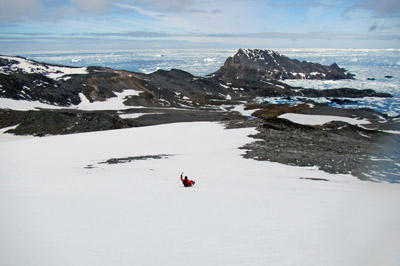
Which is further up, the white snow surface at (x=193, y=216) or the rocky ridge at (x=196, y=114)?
the white snow surface at (x=193, y=216)

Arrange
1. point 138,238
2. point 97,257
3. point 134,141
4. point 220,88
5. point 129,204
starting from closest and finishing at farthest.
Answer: point 97,257, point 138,238, point 129,204, point 134,141, point 220,88

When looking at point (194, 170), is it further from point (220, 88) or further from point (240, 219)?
point (220, 88)

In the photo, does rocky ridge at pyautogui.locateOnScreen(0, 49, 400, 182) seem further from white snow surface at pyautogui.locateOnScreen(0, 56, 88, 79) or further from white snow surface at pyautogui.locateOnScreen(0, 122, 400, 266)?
white snow surface at pyautogui.locateOnScreen(0, 122, 400, 266)

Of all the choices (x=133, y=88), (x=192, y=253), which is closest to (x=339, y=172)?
(x=192, y=253)

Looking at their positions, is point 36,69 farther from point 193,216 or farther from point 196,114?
point 193,216

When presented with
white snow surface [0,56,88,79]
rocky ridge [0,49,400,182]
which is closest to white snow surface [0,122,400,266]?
rocky ridge [0,49,400,182]

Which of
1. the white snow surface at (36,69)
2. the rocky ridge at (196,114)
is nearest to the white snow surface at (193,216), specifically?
the rocky ridge at (196,114)

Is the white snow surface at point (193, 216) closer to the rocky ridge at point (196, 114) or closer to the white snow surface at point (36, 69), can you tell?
the rocky ridge at point (196, 114)

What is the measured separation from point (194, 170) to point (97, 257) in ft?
36.2

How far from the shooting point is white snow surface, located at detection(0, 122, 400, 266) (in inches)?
236

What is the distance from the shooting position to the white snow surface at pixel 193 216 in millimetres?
6000

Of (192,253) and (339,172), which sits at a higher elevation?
(192,253)

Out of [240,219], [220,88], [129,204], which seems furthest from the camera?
[220,88]

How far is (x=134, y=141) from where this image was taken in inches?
1050
